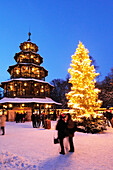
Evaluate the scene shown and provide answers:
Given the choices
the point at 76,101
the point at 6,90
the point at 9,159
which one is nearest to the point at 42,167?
the point at 9,159

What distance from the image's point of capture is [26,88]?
121 feet

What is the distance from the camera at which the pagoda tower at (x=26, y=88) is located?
111ft

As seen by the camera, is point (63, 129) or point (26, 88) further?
point (26, 88)

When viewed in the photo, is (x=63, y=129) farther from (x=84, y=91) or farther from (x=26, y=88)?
(x=26, y=88)

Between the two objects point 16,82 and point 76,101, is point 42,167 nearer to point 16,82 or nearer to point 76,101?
point 76,101

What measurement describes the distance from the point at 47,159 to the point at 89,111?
36.6 feet

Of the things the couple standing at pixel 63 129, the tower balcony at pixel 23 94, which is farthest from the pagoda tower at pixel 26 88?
the couple standing at pixel 63 129

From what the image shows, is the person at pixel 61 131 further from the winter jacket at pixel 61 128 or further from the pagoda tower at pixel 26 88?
the pagoda tower at pixel 26 88

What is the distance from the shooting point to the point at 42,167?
5223 millimetres

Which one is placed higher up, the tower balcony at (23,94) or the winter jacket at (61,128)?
the tower balcony at (23,94)

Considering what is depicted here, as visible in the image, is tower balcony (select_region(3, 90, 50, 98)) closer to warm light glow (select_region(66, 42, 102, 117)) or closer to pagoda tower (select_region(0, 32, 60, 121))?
pagoda tower (select_region(0, 32, 60, 121))

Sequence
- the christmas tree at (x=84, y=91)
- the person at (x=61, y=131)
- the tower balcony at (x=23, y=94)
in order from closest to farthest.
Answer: the person at (x=61, y=131)
the christmas tree at (x=84, y=91)
the tower balcony at (x=23, y=94)

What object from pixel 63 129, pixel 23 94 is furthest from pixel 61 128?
pixel 23 94

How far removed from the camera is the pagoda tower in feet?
111
